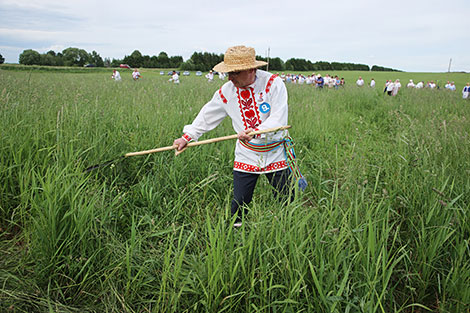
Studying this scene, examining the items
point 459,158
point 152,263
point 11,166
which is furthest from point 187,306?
point 459,158

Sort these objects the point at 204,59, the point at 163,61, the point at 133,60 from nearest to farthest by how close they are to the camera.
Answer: the point at 204,59, the point at 133,60, the point at 163,61

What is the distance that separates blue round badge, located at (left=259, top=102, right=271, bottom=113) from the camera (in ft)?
7.90

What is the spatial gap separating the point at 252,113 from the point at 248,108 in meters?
0.05

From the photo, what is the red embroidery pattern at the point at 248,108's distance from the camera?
2.41 metres

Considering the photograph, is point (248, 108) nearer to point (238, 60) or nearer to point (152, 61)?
point (238, 60)

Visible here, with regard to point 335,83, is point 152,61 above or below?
above

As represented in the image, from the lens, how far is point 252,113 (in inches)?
96.2

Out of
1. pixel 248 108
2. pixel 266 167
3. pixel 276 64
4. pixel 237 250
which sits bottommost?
pixel 237 250

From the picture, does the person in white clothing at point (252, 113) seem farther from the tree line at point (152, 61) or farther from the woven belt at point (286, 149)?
the tree line at point (152, 61)

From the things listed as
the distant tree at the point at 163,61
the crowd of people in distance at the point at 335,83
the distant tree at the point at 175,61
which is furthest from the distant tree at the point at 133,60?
the crowd of people in distance at the point at 335,83

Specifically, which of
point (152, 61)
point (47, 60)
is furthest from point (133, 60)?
point (47, 60)

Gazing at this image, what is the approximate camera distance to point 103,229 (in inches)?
79.4

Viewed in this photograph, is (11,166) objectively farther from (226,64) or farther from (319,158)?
(319,158)

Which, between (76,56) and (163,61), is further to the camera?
(76,56)
